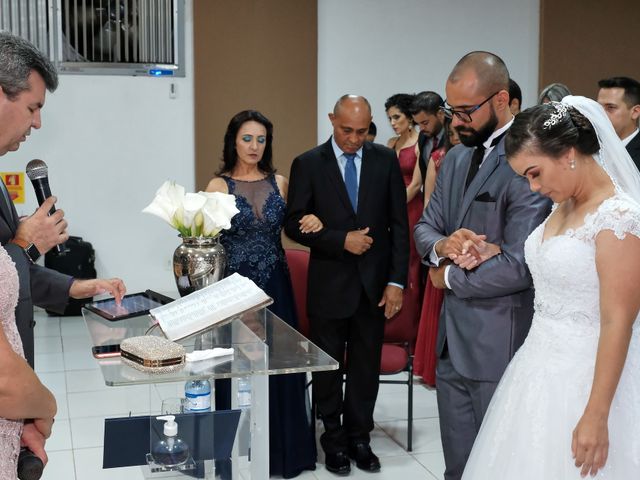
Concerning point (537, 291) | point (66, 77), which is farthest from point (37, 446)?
point (66, 77)

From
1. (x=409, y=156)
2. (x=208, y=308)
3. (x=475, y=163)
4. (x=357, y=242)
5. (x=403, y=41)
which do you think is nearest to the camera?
(x=208, y=308)

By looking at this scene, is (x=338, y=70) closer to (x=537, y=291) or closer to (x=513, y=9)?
(x=513, y=9)

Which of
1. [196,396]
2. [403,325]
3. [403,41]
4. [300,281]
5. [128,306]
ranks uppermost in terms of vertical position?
[403,41]

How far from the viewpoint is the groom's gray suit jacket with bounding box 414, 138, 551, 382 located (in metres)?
2.81

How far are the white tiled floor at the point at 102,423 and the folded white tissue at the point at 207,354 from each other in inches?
26.0

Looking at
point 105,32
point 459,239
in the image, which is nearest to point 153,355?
point 459,239

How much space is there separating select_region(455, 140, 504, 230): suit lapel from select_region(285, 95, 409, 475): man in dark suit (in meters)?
0.84

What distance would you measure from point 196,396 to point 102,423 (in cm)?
203

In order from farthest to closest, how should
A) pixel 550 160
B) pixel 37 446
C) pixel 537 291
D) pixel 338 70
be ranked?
pixel 338 70 → pixel 537 291 → pixel 550 160 → pixel 37 446

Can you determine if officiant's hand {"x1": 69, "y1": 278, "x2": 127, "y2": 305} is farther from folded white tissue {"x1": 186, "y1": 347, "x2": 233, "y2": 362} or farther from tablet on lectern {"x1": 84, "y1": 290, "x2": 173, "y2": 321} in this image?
folded white tissue {"x1": 186, "y1": 347, "x2": 233, "y2": 362}

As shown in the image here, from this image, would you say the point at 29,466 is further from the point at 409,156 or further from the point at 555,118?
the point at 409,156

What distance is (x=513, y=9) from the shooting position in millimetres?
8305

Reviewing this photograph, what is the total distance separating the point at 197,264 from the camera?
3107 mm

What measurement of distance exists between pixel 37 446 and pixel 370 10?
6633 millimetres
